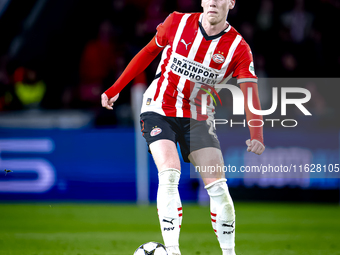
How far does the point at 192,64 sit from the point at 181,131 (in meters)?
0.53

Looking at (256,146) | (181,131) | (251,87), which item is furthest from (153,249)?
(251,87)

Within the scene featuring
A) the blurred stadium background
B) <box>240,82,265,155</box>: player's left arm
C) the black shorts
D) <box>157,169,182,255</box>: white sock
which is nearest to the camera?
<box>157,169,182,255</box>: white sock

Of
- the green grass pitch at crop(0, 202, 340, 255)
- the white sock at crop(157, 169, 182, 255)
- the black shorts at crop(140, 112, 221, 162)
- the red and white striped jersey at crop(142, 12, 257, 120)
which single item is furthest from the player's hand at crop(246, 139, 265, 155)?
the green grass pitch at crop(0, 202, 340, 255)

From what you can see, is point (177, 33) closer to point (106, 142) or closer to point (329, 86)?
point (106, 142)

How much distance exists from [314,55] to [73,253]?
20.1 feet

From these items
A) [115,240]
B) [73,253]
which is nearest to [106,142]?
[115,240]

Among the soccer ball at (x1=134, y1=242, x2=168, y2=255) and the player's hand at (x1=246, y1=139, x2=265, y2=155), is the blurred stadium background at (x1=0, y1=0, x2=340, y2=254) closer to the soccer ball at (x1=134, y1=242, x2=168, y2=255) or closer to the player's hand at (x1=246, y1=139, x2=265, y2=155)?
the soccer ball at (x1=134, y1=242, x2=168, y2=255)

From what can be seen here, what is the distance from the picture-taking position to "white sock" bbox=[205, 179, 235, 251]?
3883 mm

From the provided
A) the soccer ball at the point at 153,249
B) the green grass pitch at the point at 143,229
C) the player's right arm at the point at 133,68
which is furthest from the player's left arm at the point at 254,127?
the green grass pitch at the point at 143,229

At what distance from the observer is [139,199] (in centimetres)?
824

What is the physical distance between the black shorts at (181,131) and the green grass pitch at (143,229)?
1.38m

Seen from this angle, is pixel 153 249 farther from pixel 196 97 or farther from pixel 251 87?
pixel 251 87

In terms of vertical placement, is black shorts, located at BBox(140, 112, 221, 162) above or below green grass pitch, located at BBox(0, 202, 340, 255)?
above

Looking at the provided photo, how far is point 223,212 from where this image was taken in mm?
3898
